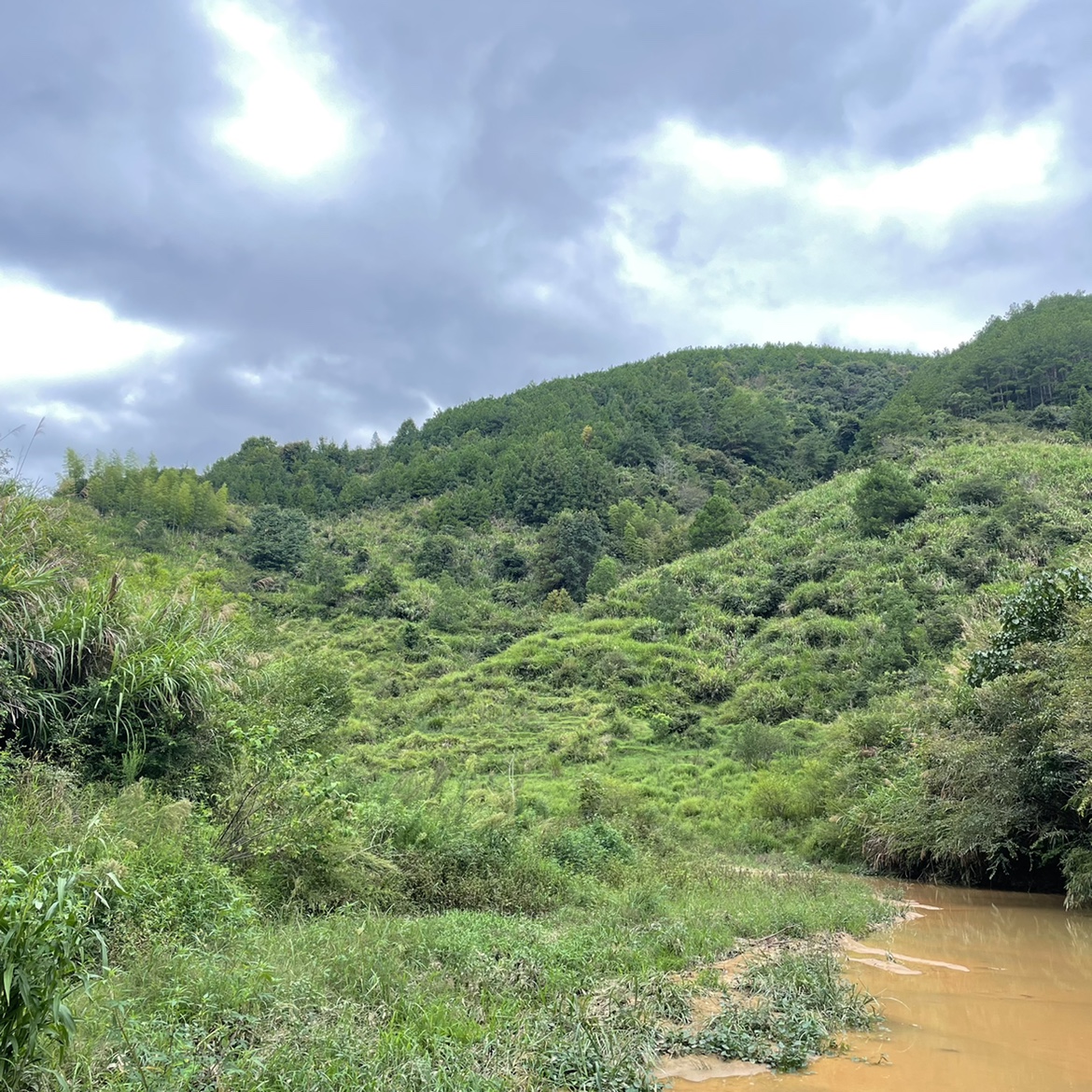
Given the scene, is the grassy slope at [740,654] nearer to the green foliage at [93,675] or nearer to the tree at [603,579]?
the tree at [603,579]

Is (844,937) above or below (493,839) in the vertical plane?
below

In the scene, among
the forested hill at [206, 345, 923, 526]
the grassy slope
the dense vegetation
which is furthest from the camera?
the forested hill at [206, 345, 923, 526]

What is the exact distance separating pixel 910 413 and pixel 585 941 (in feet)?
230

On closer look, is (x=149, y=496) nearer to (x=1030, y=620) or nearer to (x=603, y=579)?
(x=603, y=579)

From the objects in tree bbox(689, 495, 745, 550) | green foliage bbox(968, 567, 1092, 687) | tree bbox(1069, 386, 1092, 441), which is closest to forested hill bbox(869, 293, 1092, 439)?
tree bbox(1069, 386, 1092, 441)

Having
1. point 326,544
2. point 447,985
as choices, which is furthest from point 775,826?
point 326,544

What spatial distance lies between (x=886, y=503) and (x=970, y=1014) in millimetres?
44625

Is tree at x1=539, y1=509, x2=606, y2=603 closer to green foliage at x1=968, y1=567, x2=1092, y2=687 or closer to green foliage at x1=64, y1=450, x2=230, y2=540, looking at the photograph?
green foliage at x1=64, y1=450, x2=230, y2=540

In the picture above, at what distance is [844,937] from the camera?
848cm

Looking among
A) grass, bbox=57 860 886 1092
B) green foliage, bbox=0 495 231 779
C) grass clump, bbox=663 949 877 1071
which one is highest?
green foliage, bbox=0 495 231 779

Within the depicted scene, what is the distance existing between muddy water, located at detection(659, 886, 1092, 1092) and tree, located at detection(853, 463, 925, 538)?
3930 centimetres

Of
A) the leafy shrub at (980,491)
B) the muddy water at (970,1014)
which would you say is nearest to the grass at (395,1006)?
the muddy water at (970,1014)

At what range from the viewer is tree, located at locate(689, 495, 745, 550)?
55.4 metres

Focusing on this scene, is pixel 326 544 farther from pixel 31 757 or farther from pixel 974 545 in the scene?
pixel 31 757
